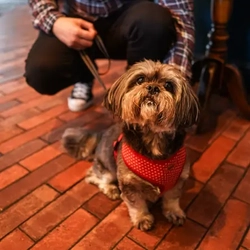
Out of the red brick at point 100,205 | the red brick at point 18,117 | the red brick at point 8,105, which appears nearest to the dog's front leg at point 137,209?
the red brick at point 100,205

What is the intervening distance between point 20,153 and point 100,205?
1.58 feet

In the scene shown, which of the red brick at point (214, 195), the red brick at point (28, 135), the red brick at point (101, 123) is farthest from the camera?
the red brick at point (101, 123)

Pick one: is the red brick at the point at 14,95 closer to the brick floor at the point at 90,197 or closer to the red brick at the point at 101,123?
the brick floor at the point at 90,197

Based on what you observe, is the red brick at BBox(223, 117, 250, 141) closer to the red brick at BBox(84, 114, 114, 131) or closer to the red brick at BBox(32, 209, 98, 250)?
the red brick at BBox(84, 114, 114, 131)

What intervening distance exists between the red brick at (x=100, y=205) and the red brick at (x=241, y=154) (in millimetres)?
538

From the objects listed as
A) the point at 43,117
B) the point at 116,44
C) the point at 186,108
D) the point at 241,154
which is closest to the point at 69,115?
the point at 43,117

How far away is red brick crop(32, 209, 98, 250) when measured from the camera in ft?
3.64

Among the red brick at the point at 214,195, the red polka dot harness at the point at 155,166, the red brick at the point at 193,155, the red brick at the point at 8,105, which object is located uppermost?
the red polka dot harness at the point at 155,166

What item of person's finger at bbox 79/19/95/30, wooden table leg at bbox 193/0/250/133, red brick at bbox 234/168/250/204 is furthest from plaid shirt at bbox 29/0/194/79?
red brick at bbox 234/168/250/204

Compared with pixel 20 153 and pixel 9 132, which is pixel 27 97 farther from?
pixel 20 153

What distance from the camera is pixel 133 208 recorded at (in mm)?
1157

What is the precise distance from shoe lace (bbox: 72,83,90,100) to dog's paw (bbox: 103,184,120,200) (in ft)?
2.25

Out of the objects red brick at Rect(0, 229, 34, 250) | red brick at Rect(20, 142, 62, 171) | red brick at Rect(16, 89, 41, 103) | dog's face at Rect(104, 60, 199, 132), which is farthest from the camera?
red brick at Rect(16, 89, 41, 103)

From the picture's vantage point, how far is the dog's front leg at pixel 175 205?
116cm
